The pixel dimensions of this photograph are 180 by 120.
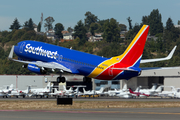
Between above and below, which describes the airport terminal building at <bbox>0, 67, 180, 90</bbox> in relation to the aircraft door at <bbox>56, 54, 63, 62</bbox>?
below

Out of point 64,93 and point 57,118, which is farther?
point 64,93

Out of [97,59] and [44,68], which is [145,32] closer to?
[97,59]

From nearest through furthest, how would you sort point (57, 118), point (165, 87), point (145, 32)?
point (57, 118) → point (145, 32) → point (165, 87)

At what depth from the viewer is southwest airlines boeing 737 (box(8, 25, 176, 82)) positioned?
68750mm

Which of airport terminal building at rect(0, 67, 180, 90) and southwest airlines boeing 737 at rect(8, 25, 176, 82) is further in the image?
airport terminal building at rect(0, 67, 180, 90)

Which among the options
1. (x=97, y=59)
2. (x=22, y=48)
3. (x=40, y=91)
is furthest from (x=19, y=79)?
(x=97, y=59)

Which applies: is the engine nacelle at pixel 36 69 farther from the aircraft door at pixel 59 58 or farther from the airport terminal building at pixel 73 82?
the airport terminal building at pixel 73 82

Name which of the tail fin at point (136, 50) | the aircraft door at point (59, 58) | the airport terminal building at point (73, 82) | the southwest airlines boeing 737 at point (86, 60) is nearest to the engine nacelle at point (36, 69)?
the southwest airlines boeing 737 at point (86, 60)

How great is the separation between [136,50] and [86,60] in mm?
8992

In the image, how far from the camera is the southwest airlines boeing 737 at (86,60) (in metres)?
68.8

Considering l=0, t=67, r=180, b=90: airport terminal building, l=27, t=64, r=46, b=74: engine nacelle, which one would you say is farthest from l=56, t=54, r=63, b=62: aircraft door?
l=0, t=67, r=180, b=90: airport terminal building

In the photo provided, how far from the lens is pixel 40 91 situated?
110375 millimetres

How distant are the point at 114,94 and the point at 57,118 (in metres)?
69.9

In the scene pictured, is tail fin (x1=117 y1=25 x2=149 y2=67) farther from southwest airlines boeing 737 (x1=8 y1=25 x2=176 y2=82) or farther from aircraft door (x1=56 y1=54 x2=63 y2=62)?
aircraft door (x1=56 y1=54 x2=63 y2=62)
